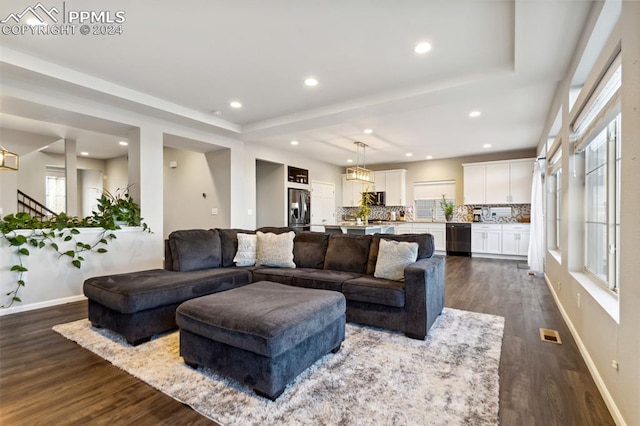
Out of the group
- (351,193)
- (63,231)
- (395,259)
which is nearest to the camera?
(395,259)

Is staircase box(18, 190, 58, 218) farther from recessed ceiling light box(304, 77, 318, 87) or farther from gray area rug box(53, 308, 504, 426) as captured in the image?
recessed ceiling light box(304, 77, 318, 87)

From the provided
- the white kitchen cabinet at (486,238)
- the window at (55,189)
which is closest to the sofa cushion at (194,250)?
the white kitchen cabinet at (486,238)

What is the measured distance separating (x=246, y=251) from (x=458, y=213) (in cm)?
638

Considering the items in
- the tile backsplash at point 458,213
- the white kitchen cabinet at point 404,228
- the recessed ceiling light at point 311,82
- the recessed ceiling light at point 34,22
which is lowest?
the white kitchen cabinet at point 404,228

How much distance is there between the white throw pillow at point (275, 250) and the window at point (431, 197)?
569 centimetres

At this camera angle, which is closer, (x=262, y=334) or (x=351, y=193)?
(x=262, y=334)

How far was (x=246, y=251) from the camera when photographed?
3.90 m

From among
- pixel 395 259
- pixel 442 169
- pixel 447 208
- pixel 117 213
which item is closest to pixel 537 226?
pixel 447 208

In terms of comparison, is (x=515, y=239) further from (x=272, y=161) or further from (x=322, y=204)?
(x=272, y=161)

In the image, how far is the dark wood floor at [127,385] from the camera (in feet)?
5.44

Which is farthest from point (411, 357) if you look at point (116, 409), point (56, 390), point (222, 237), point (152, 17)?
point (152, 17)

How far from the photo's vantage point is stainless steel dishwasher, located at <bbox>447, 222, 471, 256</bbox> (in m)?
7.57

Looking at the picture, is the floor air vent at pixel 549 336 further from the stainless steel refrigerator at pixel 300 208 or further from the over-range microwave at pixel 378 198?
the over-range microwave at pixel 378 198

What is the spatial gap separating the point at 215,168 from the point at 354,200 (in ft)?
15.3
